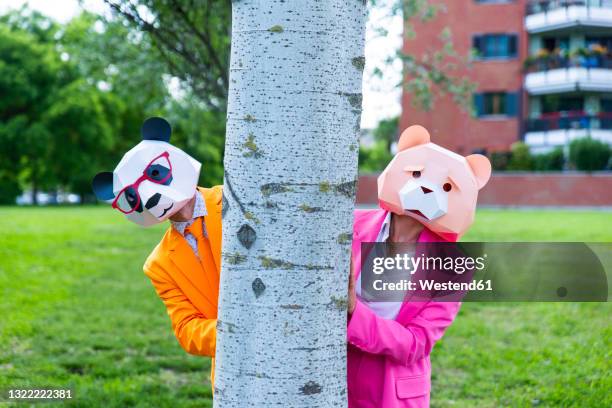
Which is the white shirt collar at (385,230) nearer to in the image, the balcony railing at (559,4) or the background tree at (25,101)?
the balcony railing at (559,4)

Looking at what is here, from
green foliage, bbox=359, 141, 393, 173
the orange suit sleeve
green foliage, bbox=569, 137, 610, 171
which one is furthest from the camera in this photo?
green foliage, bbox=359, 141, 393, 173

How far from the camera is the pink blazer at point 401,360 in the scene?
2.60 m

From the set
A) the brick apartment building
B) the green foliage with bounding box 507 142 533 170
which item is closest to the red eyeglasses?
the green foliage with bounding box 507 142 533 170

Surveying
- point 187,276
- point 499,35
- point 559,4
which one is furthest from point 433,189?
point 499,35

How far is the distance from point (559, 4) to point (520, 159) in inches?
275

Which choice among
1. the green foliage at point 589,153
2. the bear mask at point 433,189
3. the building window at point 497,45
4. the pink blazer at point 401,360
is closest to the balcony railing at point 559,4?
the building window at point 497,45

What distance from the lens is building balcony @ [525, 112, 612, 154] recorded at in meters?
34.5

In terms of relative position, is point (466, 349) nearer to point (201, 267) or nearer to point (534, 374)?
point (534, 374)

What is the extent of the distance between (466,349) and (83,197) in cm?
4175

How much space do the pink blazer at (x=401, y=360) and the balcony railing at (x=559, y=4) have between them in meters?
34.6

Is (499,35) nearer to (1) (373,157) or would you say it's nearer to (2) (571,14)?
(2) (571,14)

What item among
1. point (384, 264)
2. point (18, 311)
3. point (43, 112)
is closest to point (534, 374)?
point (384, 264)

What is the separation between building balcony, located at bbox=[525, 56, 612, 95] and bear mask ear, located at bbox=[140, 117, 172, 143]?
34.1 metres

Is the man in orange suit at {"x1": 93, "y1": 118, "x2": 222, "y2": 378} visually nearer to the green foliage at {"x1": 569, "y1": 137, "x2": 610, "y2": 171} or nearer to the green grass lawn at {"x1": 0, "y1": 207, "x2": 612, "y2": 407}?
the green grass lawn at {"x1": 0, "y1": 207, "x2": 612, "y2": 407}
